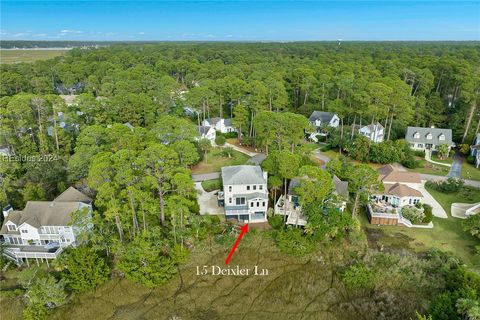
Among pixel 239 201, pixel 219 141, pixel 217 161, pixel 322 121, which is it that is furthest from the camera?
pixel 322 121

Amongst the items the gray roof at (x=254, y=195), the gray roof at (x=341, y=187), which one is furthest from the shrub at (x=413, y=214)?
the gray roof at (x=254, y=195)

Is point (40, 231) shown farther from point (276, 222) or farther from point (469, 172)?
point (469, 172)

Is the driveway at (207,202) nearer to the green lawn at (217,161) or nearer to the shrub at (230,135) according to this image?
the green lawn at (217,161)

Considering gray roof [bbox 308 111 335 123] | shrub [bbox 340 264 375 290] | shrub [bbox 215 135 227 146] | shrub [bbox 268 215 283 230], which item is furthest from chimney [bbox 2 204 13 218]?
gray roof [bbox 308 111 335 123]

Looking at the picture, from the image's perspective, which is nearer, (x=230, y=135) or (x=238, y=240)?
(x=238, y=240)

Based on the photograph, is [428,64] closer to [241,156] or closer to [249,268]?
[241,156]

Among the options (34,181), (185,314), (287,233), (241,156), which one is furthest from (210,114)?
(185,314)

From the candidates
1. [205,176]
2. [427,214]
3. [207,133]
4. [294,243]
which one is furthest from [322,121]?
[294,243]
